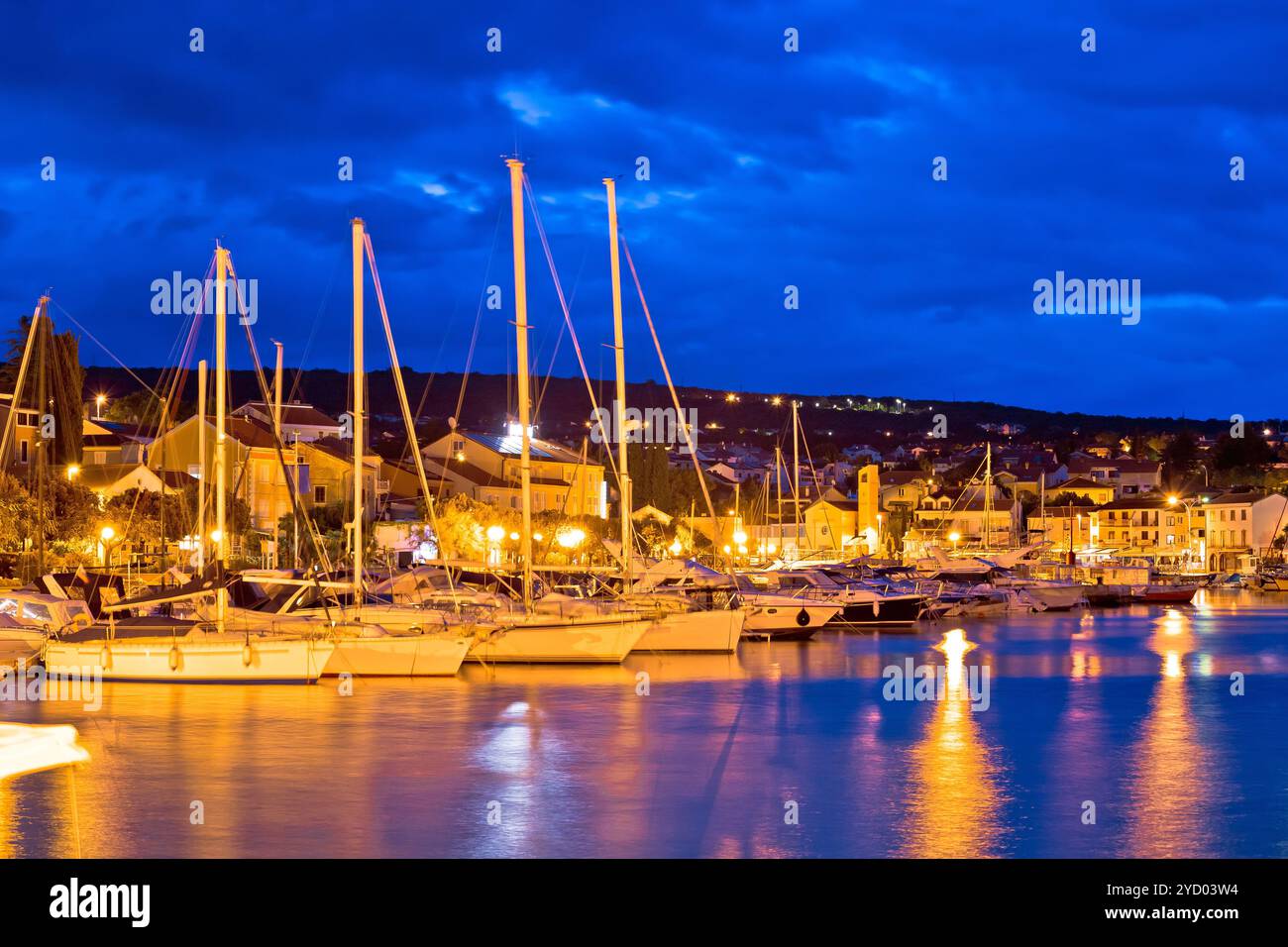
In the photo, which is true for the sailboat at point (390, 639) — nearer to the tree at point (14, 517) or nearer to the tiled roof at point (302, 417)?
the tree at point (14, 517)

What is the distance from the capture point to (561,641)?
133ft

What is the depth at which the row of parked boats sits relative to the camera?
1420 inches

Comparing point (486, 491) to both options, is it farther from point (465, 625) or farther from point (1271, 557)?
point (1271, 557)

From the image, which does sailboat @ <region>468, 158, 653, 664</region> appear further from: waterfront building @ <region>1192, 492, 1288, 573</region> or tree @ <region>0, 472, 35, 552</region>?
waterfront building @ <region>1192, 492, 1288, 573</region>

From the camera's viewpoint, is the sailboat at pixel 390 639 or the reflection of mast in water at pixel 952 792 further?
the sailboat at pixel 390 639

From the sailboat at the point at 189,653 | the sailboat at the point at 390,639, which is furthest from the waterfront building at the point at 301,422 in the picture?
the sailboat at the point at 189,653

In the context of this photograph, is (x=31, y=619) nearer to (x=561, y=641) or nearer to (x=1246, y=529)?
(x=561, y=641)

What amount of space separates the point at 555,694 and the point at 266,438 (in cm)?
4831

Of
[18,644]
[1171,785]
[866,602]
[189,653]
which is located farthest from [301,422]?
[1171,785]

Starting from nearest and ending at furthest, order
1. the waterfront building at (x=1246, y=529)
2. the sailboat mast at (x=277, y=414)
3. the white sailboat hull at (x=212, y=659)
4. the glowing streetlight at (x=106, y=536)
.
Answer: the white sailboat hull at (x=212, y=659) < the sailboat mast at (x=277, y=414) < the glowing streetlight at (x=106, y=536) < the waterfront building at (x=1246, y=529)

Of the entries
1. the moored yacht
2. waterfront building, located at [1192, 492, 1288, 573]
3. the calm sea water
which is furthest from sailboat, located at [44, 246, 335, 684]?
waterfront building, located at [1192, 492, 1288, 573]

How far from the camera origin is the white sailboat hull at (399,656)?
37.2 m

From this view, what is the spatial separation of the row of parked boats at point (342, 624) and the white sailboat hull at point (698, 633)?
39 mm
